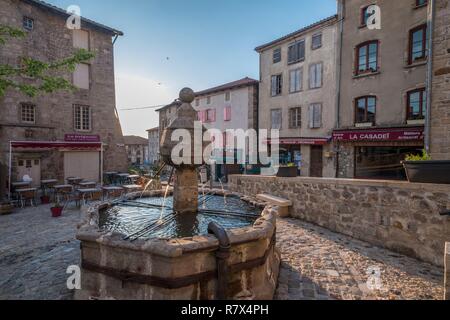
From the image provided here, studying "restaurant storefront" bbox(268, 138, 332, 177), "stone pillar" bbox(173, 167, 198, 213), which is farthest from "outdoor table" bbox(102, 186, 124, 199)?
"restaurant storefront" bbox(268, 138, 332, 177)

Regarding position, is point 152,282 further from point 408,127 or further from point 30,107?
point 30,107

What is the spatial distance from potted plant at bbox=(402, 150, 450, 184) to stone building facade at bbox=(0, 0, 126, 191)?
48.6 feet

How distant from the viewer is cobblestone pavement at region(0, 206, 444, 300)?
4.39 m

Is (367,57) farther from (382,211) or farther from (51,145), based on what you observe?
(51,145)

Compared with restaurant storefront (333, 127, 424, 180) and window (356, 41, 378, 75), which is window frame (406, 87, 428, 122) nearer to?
restaurant storefront (333, 127, 424, 180)

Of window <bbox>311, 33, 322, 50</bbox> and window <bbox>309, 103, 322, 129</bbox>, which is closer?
window <bbox>311, 33, 322, 50</bbox>

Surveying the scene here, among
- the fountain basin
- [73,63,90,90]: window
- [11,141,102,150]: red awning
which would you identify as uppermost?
[73,63,90,90]: window

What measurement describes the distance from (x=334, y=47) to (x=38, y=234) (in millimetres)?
18343

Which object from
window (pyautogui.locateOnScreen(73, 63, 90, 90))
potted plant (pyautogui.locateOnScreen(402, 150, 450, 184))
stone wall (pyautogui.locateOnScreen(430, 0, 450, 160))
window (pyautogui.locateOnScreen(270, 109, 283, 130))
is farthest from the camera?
window (pyautogui.locateOnScreen(270, 109, 283, 130))

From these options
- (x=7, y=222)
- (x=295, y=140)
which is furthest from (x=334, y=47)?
(x=7, y=222)

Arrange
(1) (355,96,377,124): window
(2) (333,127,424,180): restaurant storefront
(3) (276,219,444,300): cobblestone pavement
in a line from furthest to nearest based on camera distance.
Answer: (1) (355,96,377,124): window < (2) (333,127,424,180): restaurant storefront < (3) (276,219,444,300): cobblestone pavement

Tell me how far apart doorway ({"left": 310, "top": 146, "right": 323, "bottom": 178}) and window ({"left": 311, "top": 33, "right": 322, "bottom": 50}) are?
7.04 metres

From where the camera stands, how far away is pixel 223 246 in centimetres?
325

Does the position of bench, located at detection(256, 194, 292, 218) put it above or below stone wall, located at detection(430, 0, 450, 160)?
below
